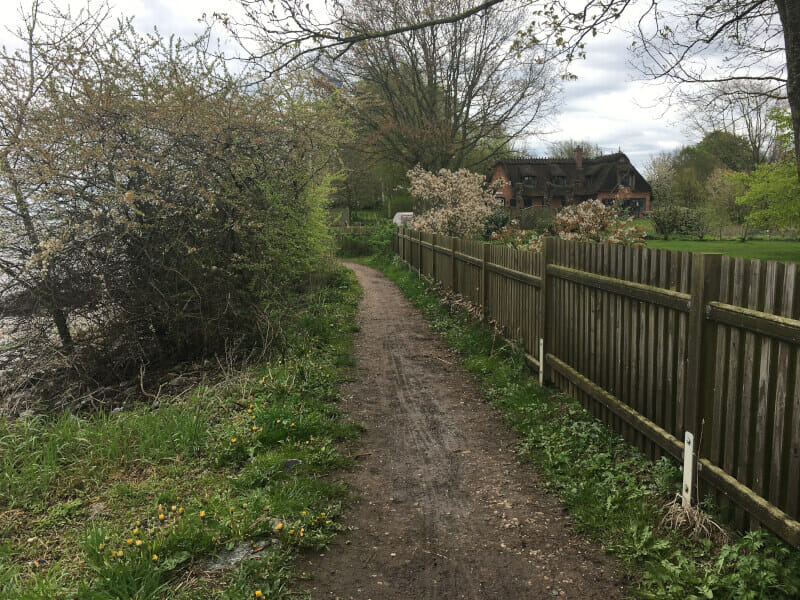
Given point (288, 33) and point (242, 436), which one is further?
point (288, 33)

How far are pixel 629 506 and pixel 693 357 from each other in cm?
105

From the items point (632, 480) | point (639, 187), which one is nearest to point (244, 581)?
point (632, 480)

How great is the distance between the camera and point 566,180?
183 ft

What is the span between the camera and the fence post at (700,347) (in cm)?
340

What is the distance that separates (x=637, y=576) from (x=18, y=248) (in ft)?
25.1

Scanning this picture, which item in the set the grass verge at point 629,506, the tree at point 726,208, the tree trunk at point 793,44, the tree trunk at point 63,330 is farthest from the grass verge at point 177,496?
the tree at point 726,208

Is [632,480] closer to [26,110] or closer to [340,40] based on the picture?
[340,40]

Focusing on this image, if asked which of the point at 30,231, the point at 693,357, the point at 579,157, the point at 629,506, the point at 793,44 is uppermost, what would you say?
the point at 579,157

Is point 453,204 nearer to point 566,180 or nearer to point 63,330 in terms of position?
point 63,330

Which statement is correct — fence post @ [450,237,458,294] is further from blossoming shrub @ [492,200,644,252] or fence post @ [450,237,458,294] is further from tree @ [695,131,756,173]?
tree @ [695,131,756,173]

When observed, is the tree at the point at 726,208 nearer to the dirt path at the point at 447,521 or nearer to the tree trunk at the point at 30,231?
the dirt path at the point at 447,521

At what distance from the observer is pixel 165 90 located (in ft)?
24.5

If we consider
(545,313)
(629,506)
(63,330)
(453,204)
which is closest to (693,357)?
(629,506)

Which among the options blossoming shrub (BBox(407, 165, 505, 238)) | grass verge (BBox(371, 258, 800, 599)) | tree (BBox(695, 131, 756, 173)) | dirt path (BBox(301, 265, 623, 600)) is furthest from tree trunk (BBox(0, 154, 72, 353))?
tree (BBox(695, 131, 756, 173))
